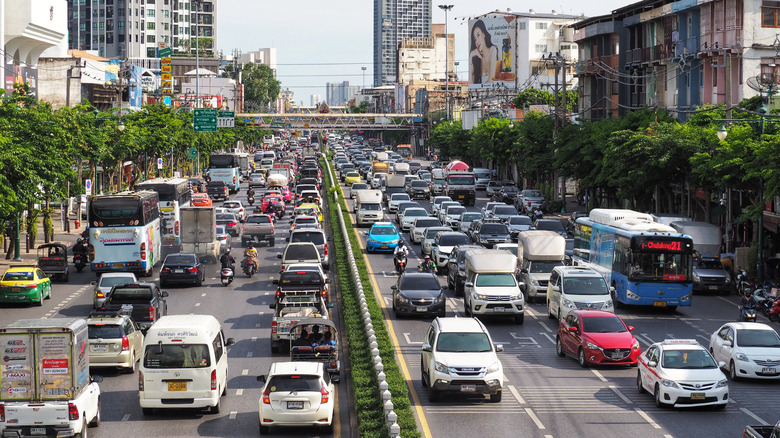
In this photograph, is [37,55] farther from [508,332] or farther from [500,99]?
[500,99]

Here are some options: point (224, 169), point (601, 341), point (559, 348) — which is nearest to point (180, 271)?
point (559, 348)

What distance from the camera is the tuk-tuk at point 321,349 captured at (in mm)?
25375

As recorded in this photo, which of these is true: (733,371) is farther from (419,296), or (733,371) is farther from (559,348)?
(419,296)

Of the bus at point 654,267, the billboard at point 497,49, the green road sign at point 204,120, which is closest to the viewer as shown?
the bus at point 654,267

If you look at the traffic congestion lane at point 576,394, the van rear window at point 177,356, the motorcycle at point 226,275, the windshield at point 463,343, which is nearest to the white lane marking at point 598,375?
the traffic congestion lane at point 576,394

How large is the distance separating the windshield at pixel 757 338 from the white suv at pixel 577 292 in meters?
6.65

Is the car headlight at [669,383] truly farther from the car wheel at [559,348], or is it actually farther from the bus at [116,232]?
the bus at [116,232]

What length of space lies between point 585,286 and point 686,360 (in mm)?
10366

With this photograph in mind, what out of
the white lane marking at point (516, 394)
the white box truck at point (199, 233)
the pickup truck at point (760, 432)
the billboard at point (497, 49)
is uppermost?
the billboard at point (497, 49)

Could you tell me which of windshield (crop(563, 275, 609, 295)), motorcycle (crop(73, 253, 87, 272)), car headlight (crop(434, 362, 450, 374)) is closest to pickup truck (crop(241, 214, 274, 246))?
motorcycle (crop(73, 253, 87, 272))

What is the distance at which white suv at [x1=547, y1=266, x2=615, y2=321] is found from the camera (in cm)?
3350

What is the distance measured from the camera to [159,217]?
167ft

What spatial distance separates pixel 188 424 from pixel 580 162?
52265mm

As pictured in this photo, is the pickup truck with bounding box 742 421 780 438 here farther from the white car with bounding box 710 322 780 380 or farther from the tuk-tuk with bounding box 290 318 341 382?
the tuk-tuk with bounding box 290 318 341 382
